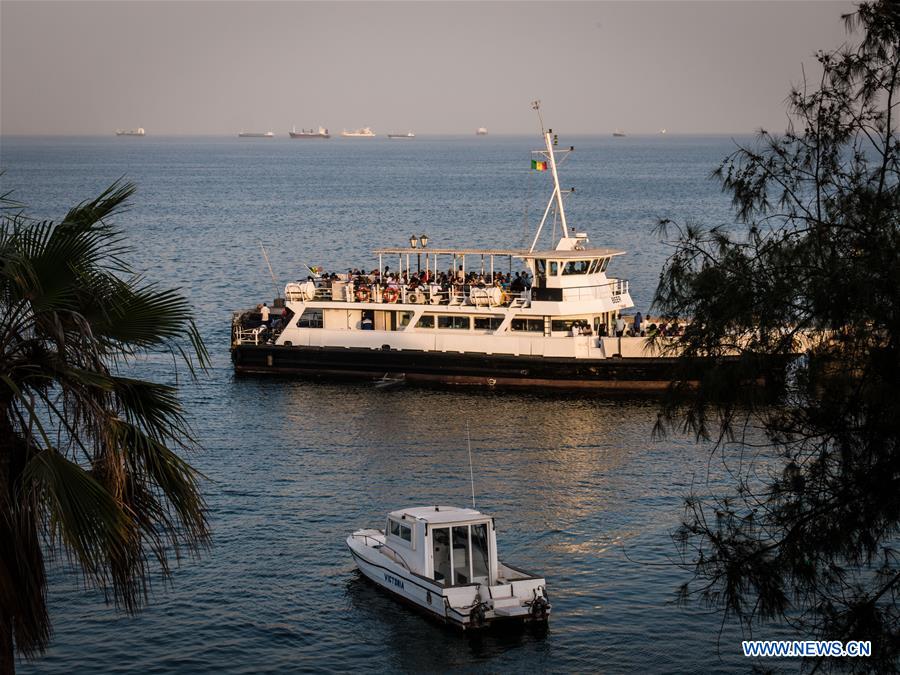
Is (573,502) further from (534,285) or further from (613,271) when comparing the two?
(613,271)

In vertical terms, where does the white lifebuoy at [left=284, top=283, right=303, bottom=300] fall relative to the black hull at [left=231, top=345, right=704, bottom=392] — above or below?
above

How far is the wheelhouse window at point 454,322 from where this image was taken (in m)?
47.1

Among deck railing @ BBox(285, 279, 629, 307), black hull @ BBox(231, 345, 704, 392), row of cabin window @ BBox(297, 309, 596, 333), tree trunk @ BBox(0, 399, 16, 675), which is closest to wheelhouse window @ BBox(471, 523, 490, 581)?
tree trunk @ BBox(0, 399, 16, 675)

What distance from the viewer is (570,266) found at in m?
46.0

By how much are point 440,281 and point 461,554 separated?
26427 mm

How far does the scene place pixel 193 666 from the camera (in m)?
21.9

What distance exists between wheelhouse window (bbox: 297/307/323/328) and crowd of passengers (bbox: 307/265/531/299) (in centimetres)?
136

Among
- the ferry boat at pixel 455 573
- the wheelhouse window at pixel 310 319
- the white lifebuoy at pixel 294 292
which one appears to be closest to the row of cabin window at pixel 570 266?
the wheelhouse window at pixel 310 319

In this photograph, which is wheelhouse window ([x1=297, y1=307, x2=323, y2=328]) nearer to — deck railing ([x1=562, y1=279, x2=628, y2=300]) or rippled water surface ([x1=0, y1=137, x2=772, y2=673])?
rippled water surface ([x1=0, y1=137, x2=772, y2=673])

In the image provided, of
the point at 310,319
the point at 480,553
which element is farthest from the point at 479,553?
the point at 310,319

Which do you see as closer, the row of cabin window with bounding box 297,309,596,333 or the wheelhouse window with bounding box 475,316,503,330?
the row of cabin window with bounding box 297,309,596,333

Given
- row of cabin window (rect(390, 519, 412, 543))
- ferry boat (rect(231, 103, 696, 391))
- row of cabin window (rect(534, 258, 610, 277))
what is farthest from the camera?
row of cabin window (rect(534, 258, 610, 277))

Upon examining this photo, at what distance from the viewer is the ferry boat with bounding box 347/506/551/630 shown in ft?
74.8

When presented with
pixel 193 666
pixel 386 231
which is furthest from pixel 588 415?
pixel 386 231
